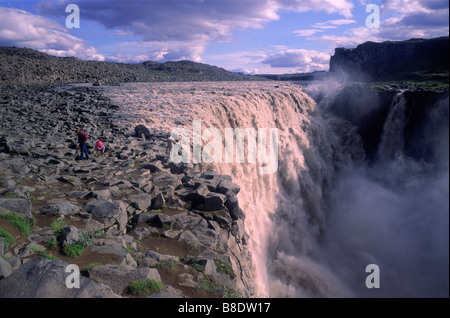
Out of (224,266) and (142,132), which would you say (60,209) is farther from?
(142,132)

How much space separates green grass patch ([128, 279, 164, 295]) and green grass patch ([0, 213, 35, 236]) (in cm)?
303

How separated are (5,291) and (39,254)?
163cm

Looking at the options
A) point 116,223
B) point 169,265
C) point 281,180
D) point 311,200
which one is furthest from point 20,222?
point 311,200

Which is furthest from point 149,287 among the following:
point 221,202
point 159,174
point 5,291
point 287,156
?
point 287,156

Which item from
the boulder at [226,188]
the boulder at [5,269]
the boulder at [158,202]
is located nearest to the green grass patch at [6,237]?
the boulder at [5,269]

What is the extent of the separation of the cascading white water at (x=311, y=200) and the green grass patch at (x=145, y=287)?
378 centimetres

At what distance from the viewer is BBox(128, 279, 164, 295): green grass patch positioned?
4.75 m

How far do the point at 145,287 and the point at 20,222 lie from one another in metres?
3.57

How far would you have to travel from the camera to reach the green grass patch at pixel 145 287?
4.75 metres

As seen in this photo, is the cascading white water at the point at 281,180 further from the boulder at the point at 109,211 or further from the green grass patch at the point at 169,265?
the boulder at the point at 109,211

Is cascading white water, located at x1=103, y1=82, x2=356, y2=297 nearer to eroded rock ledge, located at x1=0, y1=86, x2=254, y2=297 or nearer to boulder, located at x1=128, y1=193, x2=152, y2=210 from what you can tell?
eroded rock ledge, located at x1=0, y1=86, x2=254, y2=297

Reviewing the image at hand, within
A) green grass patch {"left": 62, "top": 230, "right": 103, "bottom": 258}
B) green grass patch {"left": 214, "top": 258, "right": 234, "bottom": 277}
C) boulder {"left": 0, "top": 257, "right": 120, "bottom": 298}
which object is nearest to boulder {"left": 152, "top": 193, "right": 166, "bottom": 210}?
green grass patch {"left": 62, "top": 230, "right": 103, "bottom": 258}

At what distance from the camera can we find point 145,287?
15.8 ft
